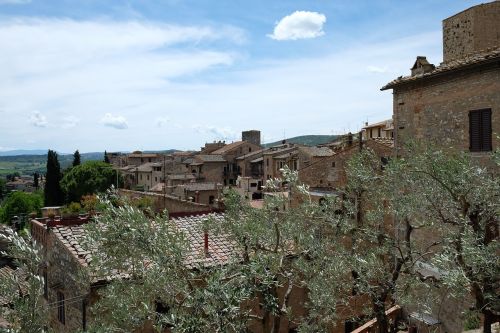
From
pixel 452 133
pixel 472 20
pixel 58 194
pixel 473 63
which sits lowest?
pixel 58 194

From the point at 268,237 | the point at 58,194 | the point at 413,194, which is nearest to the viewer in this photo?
the point at 268,237

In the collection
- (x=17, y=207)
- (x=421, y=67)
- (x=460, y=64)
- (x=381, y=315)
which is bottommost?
(x=17, y=207)

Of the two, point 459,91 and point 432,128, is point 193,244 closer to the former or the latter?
point 432,128

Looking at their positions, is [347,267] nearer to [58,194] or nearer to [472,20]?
[472,20]

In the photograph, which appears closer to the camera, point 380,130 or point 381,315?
point 381,315

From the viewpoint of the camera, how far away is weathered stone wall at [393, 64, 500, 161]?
1505cm

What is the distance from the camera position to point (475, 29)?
18.2 metres

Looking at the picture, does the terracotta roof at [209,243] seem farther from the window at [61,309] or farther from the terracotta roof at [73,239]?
the window at [61,309]

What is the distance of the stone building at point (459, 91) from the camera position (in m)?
15.1

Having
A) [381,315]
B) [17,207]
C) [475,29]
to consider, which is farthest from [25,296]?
[17,207]

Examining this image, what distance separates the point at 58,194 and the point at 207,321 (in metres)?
69.6

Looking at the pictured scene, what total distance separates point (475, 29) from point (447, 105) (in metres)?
3.97

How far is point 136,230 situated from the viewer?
776cm

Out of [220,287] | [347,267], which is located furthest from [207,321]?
[347,267]
